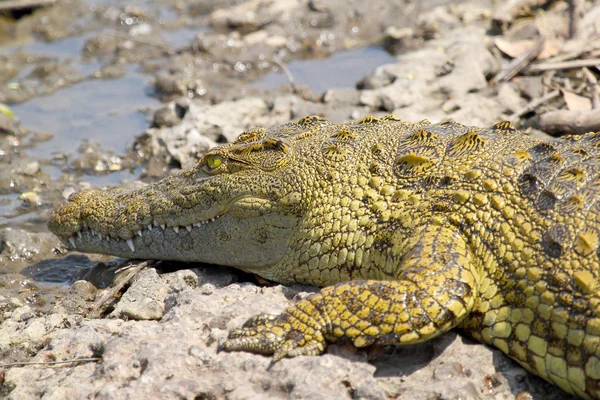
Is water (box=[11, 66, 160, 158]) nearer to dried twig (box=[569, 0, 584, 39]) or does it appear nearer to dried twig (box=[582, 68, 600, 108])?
dried twig (box=[582, 68, 600, 108])

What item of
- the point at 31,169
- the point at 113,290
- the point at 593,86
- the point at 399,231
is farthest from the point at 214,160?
the point at 593,86

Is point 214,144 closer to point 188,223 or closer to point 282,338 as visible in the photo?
point 188,223

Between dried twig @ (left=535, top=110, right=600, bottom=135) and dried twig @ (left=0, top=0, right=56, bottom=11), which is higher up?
dried twig @ (left=0, top=0, right=56, bottom=11)

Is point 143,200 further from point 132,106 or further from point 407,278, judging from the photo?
point 132,106

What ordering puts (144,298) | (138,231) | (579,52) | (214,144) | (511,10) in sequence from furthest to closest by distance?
(511,10) → (579,52) → (214,144) → (138,231) → (144,298)

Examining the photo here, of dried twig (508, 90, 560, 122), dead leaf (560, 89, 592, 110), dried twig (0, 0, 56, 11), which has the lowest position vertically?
dried twig (508, 90, 560, 122)

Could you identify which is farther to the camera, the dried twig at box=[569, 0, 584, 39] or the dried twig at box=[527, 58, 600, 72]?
the dried twig at box=[569, 0, 584, 39]

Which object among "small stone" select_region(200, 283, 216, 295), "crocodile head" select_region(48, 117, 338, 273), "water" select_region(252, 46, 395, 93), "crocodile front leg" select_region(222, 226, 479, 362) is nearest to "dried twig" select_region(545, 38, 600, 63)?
"water" select_region(252, 46, 395, 93)

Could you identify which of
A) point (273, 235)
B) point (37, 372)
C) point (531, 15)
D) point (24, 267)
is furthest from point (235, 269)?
point (531, 15)
